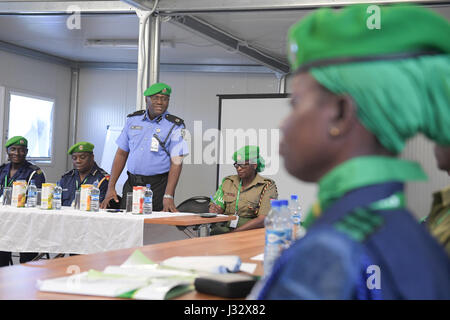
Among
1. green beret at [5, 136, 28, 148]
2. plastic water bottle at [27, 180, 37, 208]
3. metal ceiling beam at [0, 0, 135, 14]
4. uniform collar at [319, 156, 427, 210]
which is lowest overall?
plastic water bottle at [27, 180, 37, 208]

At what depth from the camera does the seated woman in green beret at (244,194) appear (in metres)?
4.43

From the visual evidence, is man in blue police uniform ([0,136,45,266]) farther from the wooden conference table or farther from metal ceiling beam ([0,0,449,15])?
the wooden conference table

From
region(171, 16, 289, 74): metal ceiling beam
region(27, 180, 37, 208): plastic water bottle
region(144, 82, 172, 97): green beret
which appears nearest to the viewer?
region(27, 180, 37, 208): plastic water bottle

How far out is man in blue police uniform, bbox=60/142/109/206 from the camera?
202 inches

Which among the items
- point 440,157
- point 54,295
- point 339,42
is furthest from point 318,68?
point 54,295

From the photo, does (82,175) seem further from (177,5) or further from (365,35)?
(365,35)

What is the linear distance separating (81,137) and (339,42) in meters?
10.4

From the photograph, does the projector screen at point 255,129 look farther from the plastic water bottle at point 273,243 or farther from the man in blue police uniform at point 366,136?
the man in blue police uniform at point 366,136

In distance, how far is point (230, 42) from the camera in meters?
7.90

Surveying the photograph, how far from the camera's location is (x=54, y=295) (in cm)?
129

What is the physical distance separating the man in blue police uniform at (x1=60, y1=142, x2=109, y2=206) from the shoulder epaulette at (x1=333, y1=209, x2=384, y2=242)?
181 inches

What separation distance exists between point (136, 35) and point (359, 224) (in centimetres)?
843

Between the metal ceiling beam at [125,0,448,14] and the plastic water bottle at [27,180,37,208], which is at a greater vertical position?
the metal ceiling beam at [125,0,448,14]

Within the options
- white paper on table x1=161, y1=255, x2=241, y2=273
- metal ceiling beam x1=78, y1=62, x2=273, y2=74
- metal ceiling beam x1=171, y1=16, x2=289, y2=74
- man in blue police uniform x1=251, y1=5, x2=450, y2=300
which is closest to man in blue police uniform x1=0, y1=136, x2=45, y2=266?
metal ceiling beam x1=171, y1=16, x2=289, y2=74
